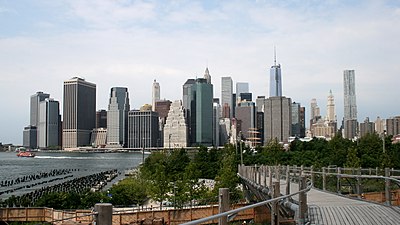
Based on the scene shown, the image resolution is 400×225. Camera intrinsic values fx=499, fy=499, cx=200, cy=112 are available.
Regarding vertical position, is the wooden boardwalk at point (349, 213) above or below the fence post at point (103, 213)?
below

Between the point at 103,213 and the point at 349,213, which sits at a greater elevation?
the point at 103,213

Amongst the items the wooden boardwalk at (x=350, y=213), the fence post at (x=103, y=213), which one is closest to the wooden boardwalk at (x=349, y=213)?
the wooden boardwalk at (x=350, y=213)

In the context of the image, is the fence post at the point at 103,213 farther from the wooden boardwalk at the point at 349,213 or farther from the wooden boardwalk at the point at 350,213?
the wooden boardwalk at the point at 350,213

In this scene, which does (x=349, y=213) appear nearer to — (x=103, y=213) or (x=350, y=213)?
(x=350, y=213)

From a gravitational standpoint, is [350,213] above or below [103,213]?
below

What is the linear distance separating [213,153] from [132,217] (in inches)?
2078

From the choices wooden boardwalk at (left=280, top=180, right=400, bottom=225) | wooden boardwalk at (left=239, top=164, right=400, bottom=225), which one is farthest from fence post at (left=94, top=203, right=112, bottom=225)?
wooden boardwalk at (left=280, top=180, right=400, bottom=225)

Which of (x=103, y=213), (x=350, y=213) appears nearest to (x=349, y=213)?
(x=350, y=213)

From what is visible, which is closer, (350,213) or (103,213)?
(103,213)

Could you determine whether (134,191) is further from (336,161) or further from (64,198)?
(336,161)

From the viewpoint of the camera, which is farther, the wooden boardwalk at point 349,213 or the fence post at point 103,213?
the wooden boardwalk at point 349,213

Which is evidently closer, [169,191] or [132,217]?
[132,217]

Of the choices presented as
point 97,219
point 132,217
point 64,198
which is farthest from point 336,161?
point 97,219

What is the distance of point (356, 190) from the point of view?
55.1ft
